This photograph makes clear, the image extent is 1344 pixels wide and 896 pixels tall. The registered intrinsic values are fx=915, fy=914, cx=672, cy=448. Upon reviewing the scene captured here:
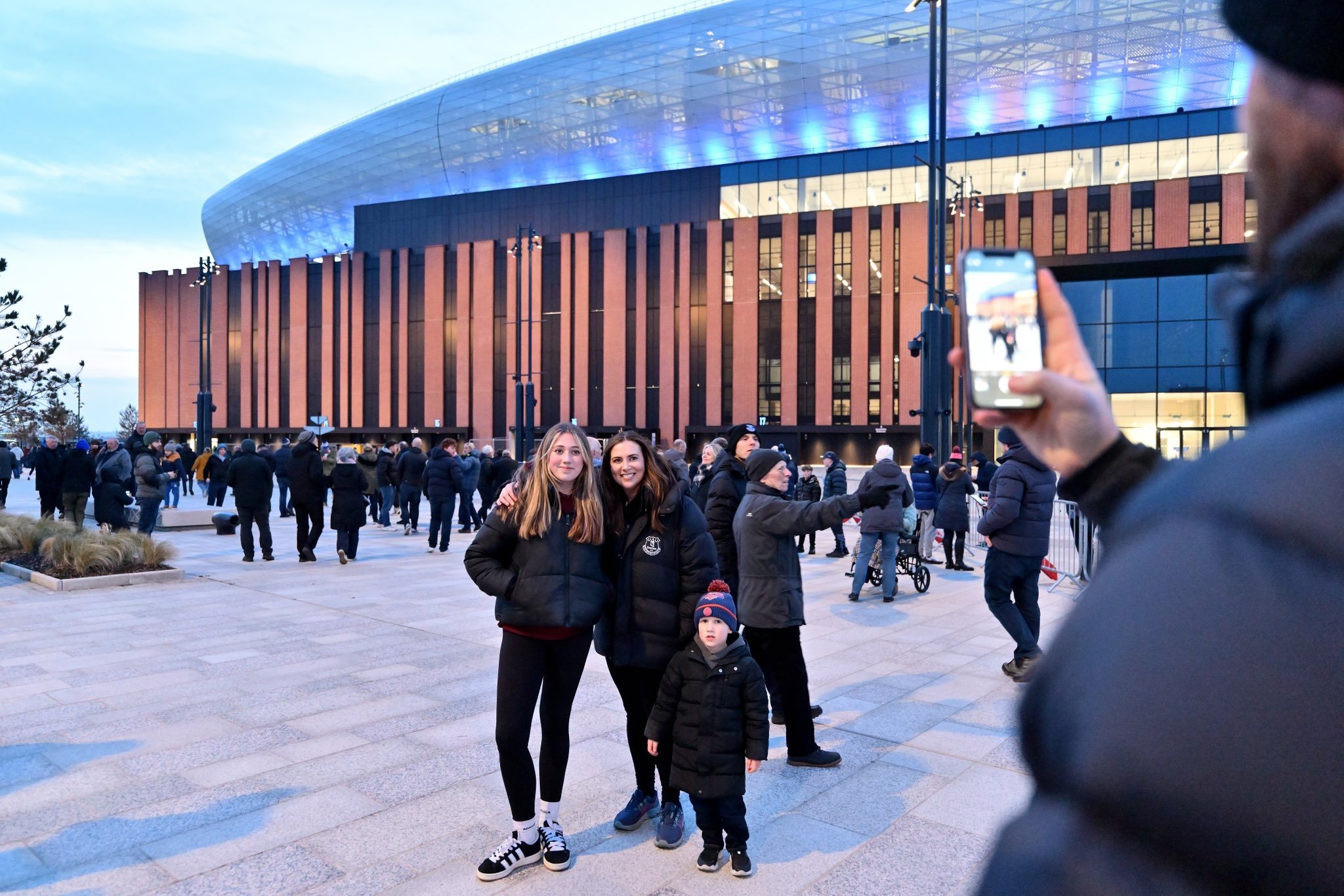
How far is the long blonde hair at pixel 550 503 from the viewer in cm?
459

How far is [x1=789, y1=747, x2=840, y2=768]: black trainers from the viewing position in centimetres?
562

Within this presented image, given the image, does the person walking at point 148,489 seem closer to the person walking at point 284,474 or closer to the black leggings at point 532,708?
the person walking at point 284,474

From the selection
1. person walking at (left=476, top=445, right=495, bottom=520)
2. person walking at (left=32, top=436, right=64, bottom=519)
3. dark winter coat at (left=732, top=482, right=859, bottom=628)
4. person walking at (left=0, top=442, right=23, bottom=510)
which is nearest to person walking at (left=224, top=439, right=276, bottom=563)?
person walking at (left=476, top=445, right=495, bottom=520)

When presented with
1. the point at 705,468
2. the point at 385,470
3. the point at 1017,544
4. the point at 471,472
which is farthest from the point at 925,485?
the point at 385,470

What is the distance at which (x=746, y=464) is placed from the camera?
6195 mm

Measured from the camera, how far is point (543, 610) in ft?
14.5

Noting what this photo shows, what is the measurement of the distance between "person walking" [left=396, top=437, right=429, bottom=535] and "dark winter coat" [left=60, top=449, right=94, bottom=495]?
5849 millimetres

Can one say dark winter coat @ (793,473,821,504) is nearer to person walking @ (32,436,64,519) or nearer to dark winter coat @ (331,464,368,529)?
dark winter coat @ (331,464,368,529)

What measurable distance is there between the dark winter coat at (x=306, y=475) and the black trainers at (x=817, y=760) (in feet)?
36.8

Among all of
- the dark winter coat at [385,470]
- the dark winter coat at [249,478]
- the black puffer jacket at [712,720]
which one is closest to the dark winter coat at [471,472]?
the dark winter coat at [385,470]

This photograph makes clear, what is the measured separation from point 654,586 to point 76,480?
678 inches

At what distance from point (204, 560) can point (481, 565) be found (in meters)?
12.7

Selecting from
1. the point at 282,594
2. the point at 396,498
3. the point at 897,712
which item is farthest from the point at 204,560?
the point at 897,712

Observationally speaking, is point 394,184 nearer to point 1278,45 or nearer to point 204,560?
point 204,560
